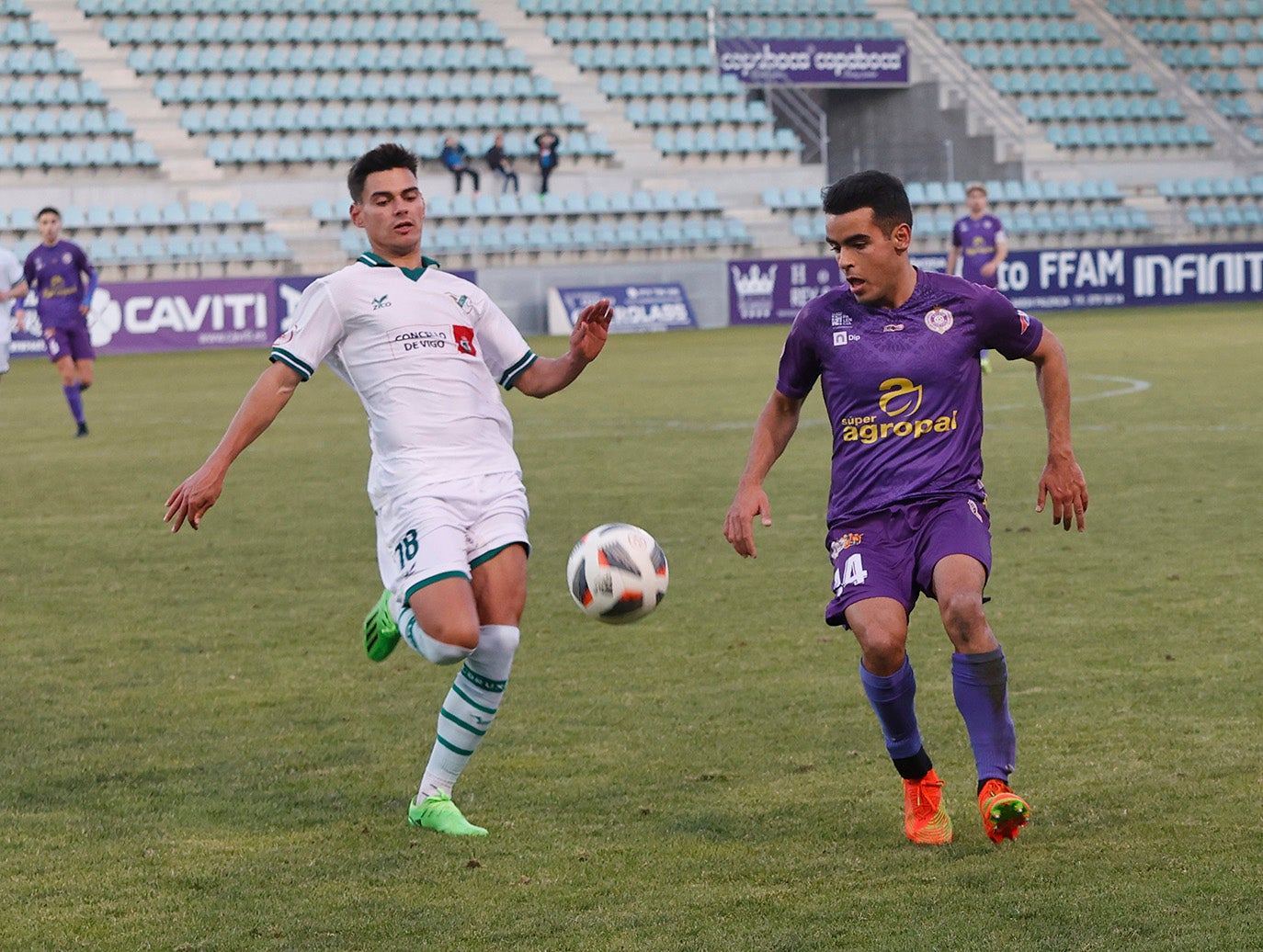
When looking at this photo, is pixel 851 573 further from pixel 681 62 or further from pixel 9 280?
pixel 681 62

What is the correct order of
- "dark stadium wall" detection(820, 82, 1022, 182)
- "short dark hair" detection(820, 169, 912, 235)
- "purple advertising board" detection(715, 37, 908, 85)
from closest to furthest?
"short dark hair" detection(820, 169, 912, 235)
"purple advertising board" detection(715, 37, 908, 85)
"dark stadium wall" detection(820, 82, 1022, 182)

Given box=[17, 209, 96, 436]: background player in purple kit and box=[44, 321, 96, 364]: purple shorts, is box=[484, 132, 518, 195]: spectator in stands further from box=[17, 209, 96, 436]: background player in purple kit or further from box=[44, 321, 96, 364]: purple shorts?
box=[44, 321, 96, 364]: purple shorts

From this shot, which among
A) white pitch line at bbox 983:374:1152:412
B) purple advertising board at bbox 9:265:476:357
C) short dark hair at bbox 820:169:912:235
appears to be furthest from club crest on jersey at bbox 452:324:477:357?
purple advertising board at bbox 9:265:476:357

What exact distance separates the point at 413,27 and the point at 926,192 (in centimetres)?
1093

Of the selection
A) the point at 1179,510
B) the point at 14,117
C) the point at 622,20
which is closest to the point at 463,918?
the point at 1179,510

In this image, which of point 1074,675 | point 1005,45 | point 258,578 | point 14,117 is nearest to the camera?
point 1074,675

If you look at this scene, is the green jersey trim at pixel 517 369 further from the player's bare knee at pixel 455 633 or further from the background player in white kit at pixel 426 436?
the player's bare knee at pixel 455 633

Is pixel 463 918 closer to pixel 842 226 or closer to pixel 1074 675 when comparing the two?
pixel 842 226

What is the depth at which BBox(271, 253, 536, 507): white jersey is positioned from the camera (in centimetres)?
506

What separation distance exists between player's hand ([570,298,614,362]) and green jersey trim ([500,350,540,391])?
0.17m

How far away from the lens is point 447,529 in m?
4.92

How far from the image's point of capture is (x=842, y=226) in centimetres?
474

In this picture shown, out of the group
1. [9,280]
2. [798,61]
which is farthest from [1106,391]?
[798,61]

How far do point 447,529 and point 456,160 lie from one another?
28.1 m
